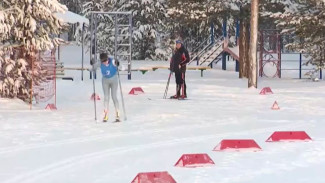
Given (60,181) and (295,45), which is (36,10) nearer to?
(60,181)

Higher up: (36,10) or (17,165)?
(36,10)

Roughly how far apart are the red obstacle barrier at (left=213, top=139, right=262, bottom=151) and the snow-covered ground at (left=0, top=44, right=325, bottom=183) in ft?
0.70

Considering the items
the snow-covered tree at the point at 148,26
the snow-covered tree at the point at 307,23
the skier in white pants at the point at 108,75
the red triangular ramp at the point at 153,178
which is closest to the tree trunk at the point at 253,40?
the snow-covered tree at the point at 307,23

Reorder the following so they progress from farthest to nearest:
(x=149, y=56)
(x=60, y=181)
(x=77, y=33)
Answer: (x=77, y=33) < (x=149, y=56) < (x=60, y=181)

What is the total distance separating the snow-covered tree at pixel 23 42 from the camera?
17.0m

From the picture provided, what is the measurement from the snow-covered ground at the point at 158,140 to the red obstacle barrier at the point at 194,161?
140 millimetres

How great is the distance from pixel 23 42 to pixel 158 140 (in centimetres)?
720

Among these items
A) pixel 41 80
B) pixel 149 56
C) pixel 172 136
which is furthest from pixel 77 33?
pixel 172 136

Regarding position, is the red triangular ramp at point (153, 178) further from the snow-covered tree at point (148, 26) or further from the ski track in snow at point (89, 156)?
the snow-covered tree at point (148, 26)

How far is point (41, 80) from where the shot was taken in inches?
714

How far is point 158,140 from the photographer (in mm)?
11508

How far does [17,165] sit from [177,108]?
828 centimetres

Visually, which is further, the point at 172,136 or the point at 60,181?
the point at 172,136

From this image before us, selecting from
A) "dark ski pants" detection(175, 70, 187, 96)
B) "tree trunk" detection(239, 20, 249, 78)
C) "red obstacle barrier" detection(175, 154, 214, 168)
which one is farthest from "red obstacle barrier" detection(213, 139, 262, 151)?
"tree trunk" detection(239, 20, 249, 78)
